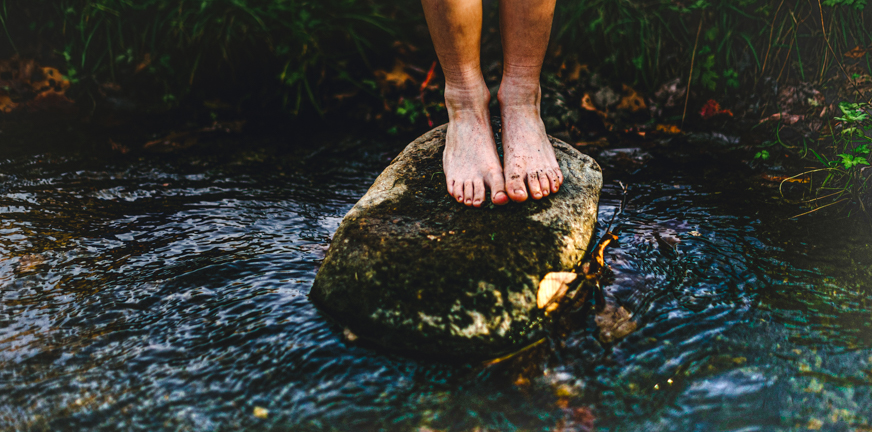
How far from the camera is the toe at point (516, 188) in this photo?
1.79 meters

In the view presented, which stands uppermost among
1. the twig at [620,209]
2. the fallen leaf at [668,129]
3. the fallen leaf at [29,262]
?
the fallen leaf at [29,262]

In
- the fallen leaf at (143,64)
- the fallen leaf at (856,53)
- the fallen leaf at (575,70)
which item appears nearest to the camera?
the fallen leaf at (856,53)

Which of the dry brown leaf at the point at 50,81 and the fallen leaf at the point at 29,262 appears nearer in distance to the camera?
the fallen leaf at the point at 29,262

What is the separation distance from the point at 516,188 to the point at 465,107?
0.48 m

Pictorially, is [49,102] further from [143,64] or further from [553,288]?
[553,288]

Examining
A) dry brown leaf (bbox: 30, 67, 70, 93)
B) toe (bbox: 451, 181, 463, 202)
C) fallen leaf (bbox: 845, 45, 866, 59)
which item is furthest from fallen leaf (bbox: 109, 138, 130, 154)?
fallen leaf (bbox: 845, 45, 866, 59)

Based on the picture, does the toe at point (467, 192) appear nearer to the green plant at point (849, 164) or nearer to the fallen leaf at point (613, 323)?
the fallen leaf at point (613, 323)

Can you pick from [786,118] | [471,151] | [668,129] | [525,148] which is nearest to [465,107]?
[471,151]

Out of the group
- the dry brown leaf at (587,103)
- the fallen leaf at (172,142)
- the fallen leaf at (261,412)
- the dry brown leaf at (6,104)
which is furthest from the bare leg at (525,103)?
the dry brown leaf at (6,104)

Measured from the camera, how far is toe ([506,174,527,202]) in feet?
5.89

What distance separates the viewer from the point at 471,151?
6.49 feet

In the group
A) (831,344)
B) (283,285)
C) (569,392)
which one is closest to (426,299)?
(569,392)

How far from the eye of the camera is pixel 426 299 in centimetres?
145

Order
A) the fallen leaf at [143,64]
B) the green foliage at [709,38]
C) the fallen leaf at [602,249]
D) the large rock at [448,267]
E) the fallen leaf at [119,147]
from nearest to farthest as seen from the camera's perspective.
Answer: the large rock at [448,267]
the fallen leaf at [602,249]
the green foliage at [709,38]
the fallen leaf at [119,147]
the fallen leaf at [143,64]
